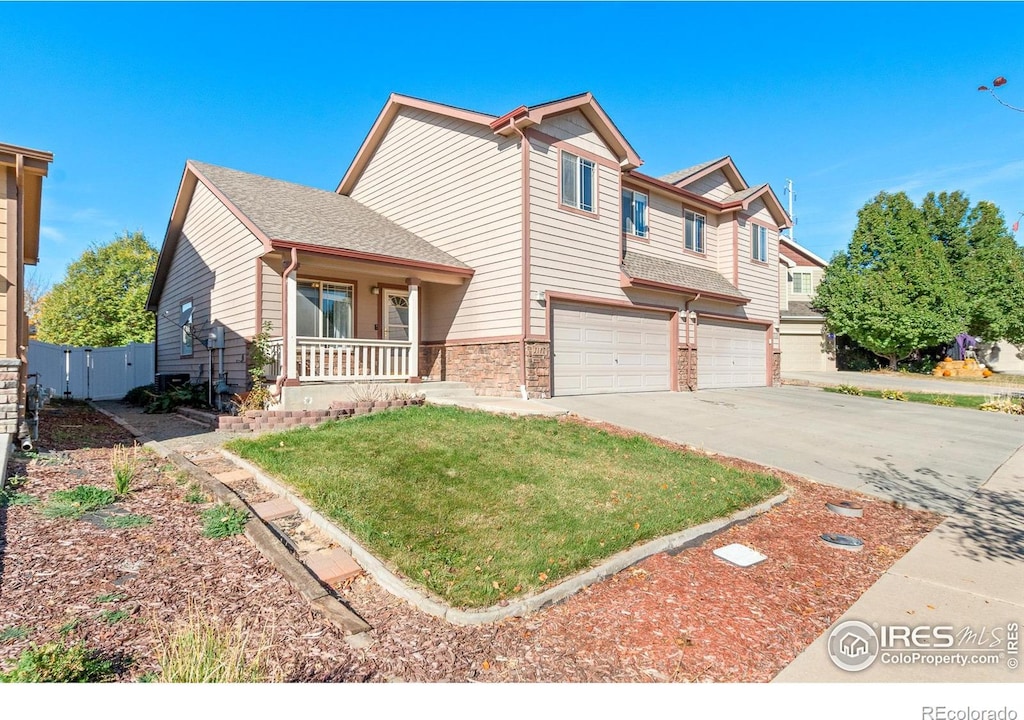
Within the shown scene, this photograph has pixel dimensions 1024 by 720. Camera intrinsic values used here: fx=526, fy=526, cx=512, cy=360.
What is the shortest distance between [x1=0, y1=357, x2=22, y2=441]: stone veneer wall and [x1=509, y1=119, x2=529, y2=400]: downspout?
7713mm

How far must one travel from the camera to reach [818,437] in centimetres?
872

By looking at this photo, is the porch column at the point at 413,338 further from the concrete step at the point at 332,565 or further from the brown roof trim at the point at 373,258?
the concrete step at the point at 332,565

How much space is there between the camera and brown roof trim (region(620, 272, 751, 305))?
502 inches

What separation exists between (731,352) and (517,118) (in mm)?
9925

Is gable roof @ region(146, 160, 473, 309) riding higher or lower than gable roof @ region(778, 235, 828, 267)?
lower

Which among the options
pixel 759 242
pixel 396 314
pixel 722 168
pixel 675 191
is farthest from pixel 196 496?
pixel 759 242

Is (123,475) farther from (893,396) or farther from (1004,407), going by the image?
(1004,407)

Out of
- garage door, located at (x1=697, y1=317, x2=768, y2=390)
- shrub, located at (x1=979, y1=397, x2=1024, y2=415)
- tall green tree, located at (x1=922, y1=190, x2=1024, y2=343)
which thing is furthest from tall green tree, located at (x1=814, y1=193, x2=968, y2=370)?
shrub, located at (x1=979, y1=397, x2=1024, y2=415)

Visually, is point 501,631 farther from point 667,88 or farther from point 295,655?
point 667,88

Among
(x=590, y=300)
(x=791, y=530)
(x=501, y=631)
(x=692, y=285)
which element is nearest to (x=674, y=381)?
(x=692, y=285)

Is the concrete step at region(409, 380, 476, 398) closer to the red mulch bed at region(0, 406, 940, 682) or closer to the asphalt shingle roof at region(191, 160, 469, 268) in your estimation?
the asphalt shingle roof at region(191, 160, 469, 268)

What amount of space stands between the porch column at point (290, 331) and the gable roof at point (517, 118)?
528cm

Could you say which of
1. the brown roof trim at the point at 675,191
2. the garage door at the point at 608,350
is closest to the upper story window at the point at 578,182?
the brown roof trim at the point at 675,191

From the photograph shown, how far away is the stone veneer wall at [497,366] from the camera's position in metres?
11.0
